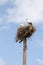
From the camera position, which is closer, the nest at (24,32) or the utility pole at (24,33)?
the utility pole at (24,33)

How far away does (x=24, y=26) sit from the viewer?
2019 cm

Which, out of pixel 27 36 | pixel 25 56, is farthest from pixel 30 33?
pixel 25 56

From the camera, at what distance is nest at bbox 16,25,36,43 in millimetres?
19391

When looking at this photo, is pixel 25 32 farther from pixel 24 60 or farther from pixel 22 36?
pixel 24 60

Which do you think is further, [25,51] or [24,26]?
[24,26]

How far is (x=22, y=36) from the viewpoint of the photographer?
19453 millimetres

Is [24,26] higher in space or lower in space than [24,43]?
higher

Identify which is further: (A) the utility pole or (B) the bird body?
(B) the bird body

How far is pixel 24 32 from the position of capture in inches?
774

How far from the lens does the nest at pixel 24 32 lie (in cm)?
1939

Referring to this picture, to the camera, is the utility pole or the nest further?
the nest

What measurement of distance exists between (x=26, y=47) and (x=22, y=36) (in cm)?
89

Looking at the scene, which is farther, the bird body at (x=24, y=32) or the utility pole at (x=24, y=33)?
the bird body at (x=24, y=32)

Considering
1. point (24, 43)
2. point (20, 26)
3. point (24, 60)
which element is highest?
point (20, 26)
